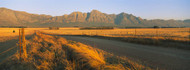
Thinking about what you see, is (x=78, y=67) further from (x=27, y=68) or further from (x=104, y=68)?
(x=27, y=68)

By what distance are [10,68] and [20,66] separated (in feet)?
1.30

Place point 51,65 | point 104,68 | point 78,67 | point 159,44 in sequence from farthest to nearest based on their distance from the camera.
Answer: point 159,44 → point 51,65 → point 78,67 → point 104,68

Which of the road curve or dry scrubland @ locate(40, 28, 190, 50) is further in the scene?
dry scrubland @ locate(40, 28, 190, 50)

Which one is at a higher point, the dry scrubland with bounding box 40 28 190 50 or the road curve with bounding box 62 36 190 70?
the dry scrubland with bounding box 40 28 190 50

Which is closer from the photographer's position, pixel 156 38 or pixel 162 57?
pixel 162 57

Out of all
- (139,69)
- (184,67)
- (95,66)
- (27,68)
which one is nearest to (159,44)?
(184,67)

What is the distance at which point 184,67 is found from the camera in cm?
690

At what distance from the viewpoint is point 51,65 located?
6.07m

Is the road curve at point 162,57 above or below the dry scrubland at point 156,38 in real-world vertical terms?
below

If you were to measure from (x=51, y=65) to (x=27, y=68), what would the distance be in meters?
0.92

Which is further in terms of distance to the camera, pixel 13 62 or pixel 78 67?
pixel 13 62

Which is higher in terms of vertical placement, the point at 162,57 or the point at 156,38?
the point at 156,38

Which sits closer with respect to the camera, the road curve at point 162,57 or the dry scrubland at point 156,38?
the road curve at point 162,57

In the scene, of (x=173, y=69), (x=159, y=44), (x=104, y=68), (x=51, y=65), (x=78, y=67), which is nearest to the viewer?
(x=104, y=68)
